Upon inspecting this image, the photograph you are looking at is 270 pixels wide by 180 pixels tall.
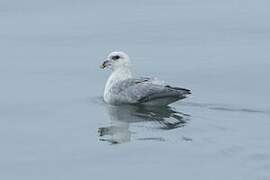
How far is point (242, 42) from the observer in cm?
2450

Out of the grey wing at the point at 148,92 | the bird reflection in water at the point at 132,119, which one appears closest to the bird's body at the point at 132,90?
the grey wing at the point at 148,92

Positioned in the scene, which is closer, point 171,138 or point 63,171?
point 63,171

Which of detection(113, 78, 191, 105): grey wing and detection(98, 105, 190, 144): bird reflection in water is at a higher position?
detection(113, 78, 191, 105): grey wing

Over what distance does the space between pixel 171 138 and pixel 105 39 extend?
7678 millimetres

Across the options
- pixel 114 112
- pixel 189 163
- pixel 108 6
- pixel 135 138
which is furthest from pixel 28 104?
pixel 108 6

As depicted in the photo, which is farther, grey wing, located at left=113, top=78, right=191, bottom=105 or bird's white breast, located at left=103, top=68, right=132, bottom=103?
bird's white breast, located at left=103, top=68, right=132, bottom=103

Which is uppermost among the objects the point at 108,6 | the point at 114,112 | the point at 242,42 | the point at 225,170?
the point at 108,6

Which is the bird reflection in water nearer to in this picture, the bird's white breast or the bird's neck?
the bird's white breast

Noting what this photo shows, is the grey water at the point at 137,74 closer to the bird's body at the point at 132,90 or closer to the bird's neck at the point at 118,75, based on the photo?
the bird's body at the point at 132,90

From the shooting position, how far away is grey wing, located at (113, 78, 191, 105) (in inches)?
769

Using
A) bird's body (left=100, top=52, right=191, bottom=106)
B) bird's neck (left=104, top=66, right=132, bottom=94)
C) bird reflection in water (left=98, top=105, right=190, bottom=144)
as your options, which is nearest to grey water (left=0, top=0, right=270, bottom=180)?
bird reflection in water (left=98, top=105, right=190, bottom=144)

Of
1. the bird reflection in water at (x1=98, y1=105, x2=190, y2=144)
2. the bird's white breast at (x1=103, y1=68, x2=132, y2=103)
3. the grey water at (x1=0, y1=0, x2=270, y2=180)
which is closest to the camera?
the grey water at (x1=0, y1=0, x2=270, y2=180)

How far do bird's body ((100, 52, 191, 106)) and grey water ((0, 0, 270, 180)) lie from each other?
0.58 feet

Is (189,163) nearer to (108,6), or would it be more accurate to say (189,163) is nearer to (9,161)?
(9,161)
